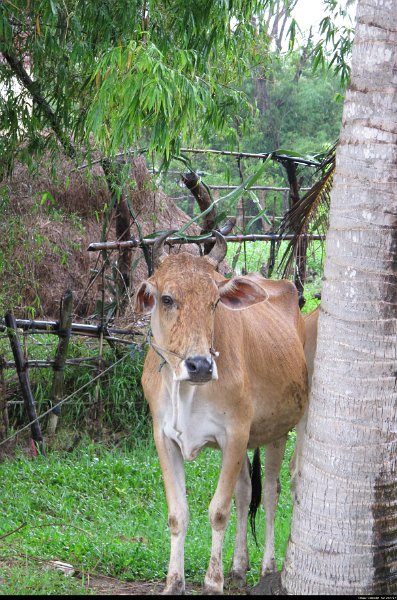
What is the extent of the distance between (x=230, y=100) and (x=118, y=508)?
308 centimetres

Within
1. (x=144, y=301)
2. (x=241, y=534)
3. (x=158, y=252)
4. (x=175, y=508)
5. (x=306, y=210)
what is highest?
(x=306, y=210)

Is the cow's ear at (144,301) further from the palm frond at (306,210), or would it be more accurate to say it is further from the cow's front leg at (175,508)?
the palm frond at (306,210)

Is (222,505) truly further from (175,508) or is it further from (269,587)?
(269,587)

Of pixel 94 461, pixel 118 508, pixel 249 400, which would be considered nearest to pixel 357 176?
pixel 249 400

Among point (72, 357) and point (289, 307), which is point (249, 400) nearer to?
point (289, 307)

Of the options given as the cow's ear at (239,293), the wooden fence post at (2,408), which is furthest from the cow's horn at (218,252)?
the wooden fence post at (2,408)

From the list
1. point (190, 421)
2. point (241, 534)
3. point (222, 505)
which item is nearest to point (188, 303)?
point (190, 421)

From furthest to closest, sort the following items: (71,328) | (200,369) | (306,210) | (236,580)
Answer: (71,328) < (306,210) < (236,580) < (200,369)

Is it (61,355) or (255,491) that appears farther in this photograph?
(61,355)

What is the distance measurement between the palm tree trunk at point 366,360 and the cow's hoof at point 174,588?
0.98m

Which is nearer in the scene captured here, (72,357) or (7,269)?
(7,269)

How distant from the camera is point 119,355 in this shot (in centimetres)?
893

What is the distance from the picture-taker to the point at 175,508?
4.82 m

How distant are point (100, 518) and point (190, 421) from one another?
2.03 metres
